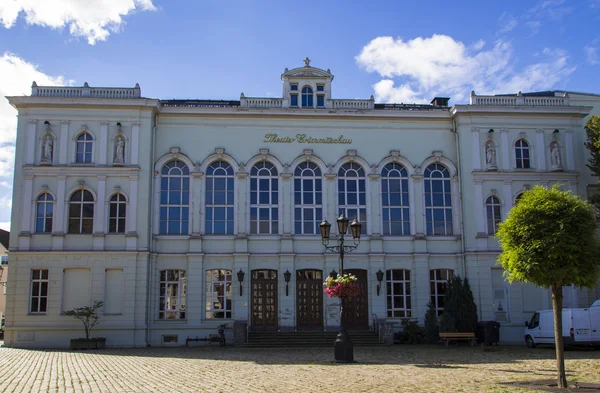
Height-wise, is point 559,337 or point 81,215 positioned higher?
point 81,215

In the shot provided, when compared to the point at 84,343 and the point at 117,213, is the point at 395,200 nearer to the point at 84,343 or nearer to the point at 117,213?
the point at 117,213

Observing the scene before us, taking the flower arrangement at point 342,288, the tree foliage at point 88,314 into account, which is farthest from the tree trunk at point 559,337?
the tree foliage at point 88,314

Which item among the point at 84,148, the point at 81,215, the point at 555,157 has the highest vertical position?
the point at 84,148

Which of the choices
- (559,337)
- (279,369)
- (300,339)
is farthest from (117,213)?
(559,337)

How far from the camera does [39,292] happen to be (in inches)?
1146

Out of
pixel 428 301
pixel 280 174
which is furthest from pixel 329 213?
pixel 428 301

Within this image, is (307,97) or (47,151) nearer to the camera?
(47,151)

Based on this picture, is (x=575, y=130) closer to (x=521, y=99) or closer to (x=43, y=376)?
(x=521, y=99)

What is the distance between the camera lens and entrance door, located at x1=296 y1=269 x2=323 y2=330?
30.4 m

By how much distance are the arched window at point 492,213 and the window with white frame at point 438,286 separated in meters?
2.92

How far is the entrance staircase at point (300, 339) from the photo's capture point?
2820 cm

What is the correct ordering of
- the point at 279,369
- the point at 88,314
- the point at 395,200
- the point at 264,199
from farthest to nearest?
the point at 395,200
the point at 264,199
the point at 88,314
the point at 279,369

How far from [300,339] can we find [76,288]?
10.5 meters

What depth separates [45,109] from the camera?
30.4 meters
